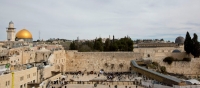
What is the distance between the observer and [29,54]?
94.8 ft

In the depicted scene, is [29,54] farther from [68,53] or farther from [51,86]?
[51,86]

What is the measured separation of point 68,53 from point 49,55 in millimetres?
4535

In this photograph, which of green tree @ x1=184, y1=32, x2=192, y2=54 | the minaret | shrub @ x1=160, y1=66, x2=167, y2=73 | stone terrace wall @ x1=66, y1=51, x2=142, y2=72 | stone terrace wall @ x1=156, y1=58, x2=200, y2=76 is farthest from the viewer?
the minaret

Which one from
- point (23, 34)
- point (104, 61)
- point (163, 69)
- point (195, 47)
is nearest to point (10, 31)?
point (23, 34)

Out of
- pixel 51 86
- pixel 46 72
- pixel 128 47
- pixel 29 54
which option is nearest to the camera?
pixel 51 86

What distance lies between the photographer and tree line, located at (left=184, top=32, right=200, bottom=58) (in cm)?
3509

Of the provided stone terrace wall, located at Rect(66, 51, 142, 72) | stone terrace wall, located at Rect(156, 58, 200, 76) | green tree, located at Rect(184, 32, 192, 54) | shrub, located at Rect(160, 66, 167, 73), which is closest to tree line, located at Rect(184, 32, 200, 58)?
green tree, located at Rect(184, 32, 192, 54)

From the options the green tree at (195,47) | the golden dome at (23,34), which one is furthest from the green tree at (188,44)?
the golden dome at (23,34)

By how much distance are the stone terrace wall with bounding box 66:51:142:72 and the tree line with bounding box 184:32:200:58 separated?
757 centimetres

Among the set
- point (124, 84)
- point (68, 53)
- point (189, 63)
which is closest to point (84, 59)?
point (68, 53)

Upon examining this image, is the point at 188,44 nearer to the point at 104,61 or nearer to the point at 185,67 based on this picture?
the point at 185,67

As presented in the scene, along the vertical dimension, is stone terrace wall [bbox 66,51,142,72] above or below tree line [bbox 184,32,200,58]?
below

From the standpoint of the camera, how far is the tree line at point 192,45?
35094mm

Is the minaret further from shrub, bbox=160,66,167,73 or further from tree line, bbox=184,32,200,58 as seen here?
tree line, bbox=184,32,200,58
